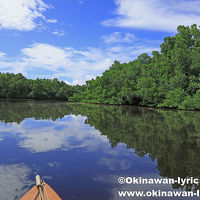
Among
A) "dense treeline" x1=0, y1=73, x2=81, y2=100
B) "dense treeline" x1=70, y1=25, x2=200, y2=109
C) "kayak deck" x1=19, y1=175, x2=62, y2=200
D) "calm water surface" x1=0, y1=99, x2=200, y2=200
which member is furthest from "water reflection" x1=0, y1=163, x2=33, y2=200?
"dense treeline" x1=0, y1=73, x2=81, y2=100

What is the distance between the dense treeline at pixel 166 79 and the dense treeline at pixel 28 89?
1573 inches

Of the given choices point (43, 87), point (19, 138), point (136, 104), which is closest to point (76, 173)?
point (19, 138)

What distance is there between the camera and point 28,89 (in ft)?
318

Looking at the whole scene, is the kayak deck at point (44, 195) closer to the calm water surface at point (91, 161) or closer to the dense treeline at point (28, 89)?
the calm water surface at point (91, 161)

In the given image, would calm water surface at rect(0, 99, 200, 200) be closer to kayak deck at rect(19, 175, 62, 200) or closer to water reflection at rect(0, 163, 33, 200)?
water reflection at rect(0, 163, 33, 200)

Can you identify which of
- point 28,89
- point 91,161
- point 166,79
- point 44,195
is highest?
point 28,89

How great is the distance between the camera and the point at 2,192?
523 centimetres

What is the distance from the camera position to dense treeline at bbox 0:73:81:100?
89062 mm

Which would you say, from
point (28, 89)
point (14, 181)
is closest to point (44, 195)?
point (14, 181)

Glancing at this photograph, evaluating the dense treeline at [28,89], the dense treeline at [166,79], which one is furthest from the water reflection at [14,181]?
the dense treeline at [28,89]

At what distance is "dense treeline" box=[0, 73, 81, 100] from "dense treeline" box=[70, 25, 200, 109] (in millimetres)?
39948

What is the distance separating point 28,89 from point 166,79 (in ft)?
237

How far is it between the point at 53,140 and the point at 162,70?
41.4m

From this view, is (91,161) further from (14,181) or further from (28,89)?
(28,89)
